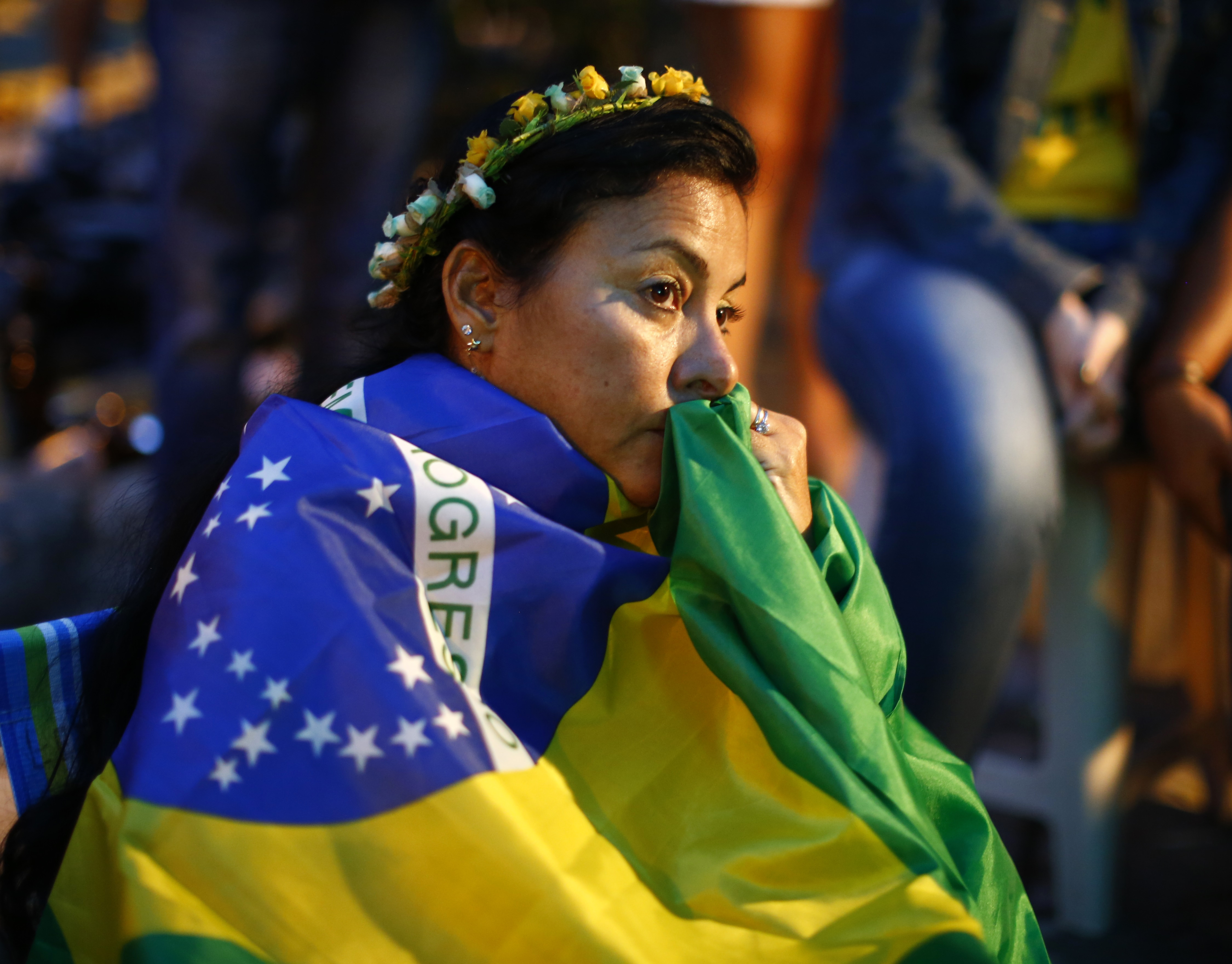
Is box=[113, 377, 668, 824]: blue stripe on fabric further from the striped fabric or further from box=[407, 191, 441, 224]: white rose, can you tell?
box=[407, 191, 441, 224]: white rose

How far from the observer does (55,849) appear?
120 cm

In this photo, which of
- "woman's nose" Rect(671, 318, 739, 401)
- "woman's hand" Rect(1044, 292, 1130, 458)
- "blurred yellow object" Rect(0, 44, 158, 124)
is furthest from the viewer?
"blurred yellow object" Rect(0, 44, 158, 124)

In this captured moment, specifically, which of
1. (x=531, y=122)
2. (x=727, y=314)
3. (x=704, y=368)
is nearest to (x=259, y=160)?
(x=531, y=122)

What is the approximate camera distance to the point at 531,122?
140 centimetres

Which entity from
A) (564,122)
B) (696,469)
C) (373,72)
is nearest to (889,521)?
(696,469)

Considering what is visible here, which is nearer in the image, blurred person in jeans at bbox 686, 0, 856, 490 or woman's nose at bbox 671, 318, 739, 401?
woman's nose at bbox 671, 318, 739, 401

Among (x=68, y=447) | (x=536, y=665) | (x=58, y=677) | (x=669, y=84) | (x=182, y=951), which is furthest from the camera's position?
(x=68, y=447)

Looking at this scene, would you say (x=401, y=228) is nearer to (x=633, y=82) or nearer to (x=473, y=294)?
(x=473, y=294)

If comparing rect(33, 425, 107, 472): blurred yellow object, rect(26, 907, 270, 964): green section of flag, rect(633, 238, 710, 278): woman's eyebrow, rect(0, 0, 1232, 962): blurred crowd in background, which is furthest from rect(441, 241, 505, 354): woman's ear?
rect(33, 425, 107, 472): blurred yellow object

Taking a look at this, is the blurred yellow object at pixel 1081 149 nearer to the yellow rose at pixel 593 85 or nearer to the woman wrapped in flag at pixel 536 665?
the woman wrapped in flag at pixel 536 665

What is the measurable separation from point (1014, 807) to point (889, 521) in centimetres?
74

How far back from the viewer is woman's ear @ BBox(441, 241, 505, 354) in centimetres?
145

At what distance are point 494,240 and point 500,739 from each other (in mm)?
660

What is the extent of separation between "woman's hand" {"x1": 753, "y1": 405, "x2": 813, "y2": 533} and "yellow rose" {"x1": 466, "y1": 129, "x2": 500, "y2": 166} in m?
0.49
